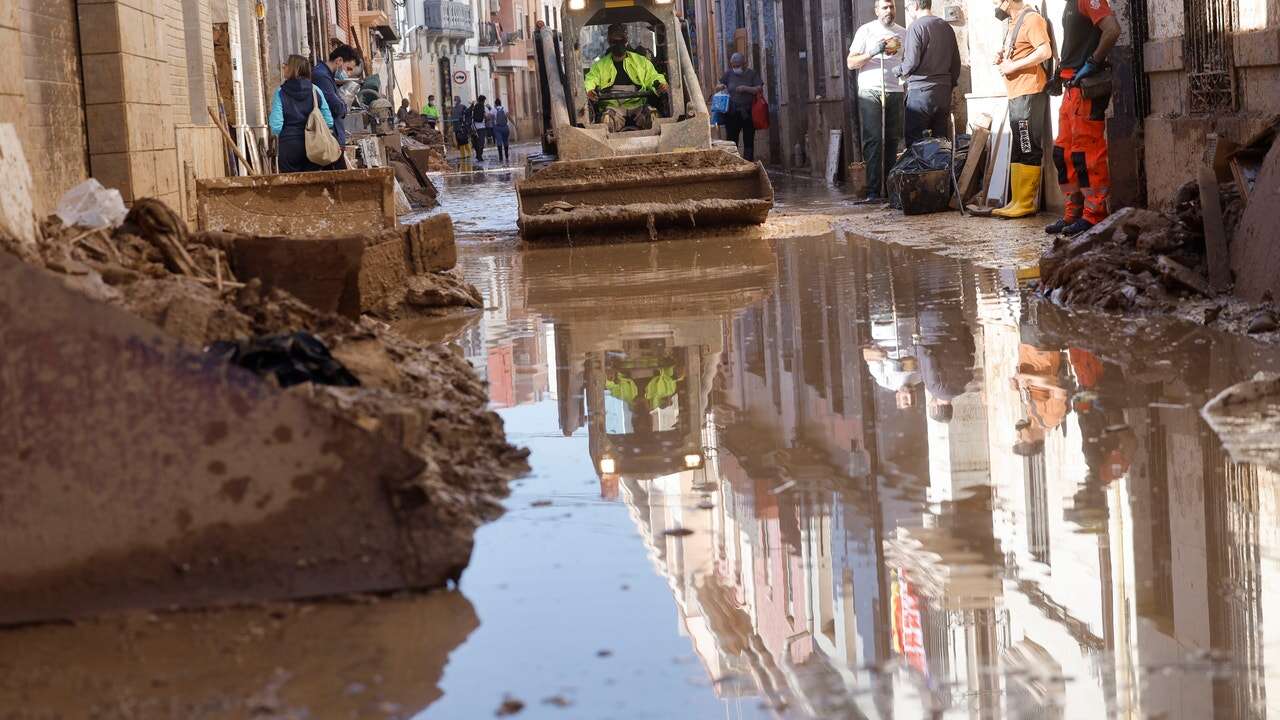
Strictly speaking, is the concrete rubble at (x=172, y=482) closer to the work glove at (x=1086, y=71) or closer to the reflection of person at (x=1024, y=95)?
the work glove at (x=1086, y=71)

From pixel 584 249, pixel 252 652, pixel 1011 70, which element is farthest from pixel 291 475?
pixel 1011 70

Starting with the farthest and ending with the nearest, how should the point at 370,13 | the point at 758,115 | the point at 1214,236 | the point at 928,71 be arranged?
1. the point at 370,13
2. the point at 758,115
3. the point at 928,71
4. the point at 1214,236

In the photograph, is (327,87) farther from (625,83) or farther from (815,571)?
(815,571)

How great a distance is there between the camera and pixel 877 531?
4.25 meters

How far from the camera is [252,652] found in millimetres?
3434

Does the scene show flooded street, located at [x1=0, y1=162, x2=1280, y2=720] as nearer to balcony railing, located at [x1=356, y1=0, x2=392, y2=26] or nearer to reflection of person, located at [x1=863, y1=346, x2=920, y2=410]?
reflection of person, located at [x1=863, y1=346, x2=920, y2=410]

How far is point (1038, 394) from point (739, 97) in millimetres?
18532

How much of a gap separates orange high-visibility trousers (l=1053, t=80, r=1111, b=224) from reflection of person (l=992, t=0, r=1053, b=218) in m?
1.34

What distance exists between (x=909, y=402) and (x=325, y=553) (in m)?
2.72

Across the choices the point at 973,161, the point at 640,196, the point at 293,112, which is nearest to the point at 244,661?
the point at 640,196

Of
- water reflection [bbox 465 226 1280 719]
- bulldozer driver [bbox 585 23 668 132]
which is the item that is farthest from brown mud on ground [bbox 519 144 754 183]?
water reflection [bbox 465 226 1280 719]

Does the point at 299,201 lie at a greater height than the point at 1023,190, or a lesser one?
greater

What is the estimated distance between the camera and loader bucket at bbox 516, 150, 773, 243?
42.9 feet

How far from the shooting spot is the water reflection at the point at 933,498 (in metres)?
3.21
